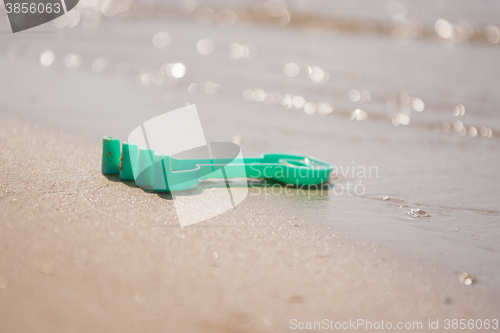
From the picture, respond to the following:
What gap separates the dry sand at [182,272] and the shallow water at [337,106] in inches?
8.2

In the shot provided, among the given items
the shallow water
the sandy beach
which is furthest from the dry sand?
the shallow water

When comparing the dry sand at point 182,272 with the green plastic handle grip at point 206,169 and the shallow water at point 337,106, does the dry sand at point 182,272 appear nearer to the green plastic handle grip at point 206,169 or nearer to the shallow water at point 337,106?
the green plastic handle grip at point 206,169

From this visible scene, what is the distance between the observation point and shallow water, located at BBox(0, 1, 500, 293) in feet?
7.72

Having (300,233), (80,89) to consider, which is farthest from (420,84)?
(300,233)

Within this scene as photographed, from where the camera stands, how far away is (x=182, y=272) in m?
1.68

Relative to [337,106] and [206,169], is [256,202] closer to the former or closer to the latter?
[206,169]

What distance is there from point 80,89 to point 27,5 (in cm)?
658

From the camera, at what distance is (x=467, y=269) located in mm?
1876

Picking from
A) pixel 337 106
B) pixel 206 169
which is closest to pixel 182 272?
pixel 206 169

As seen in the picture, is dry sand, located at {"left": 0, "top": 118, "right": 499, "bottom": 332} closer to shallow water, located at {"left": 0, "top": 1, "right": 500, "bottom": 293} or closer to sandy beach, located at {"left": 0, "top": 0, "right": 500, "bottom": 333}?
sandy beach, located at {"left": 0, "top": 0, "right": 500, "bottom": 333}

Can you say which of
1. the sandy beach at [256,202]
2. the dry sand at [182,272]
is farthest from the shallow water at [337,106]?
the dry sand at [182,272]

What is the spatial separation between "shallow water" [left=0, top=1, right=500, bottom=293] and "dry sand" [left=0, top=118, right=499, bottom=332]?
0.69 feet

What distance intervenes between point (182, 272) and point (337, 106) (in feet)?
10.8

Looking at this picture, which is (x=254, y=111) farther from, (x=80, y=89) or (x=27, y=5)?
(x=27, y=5)
